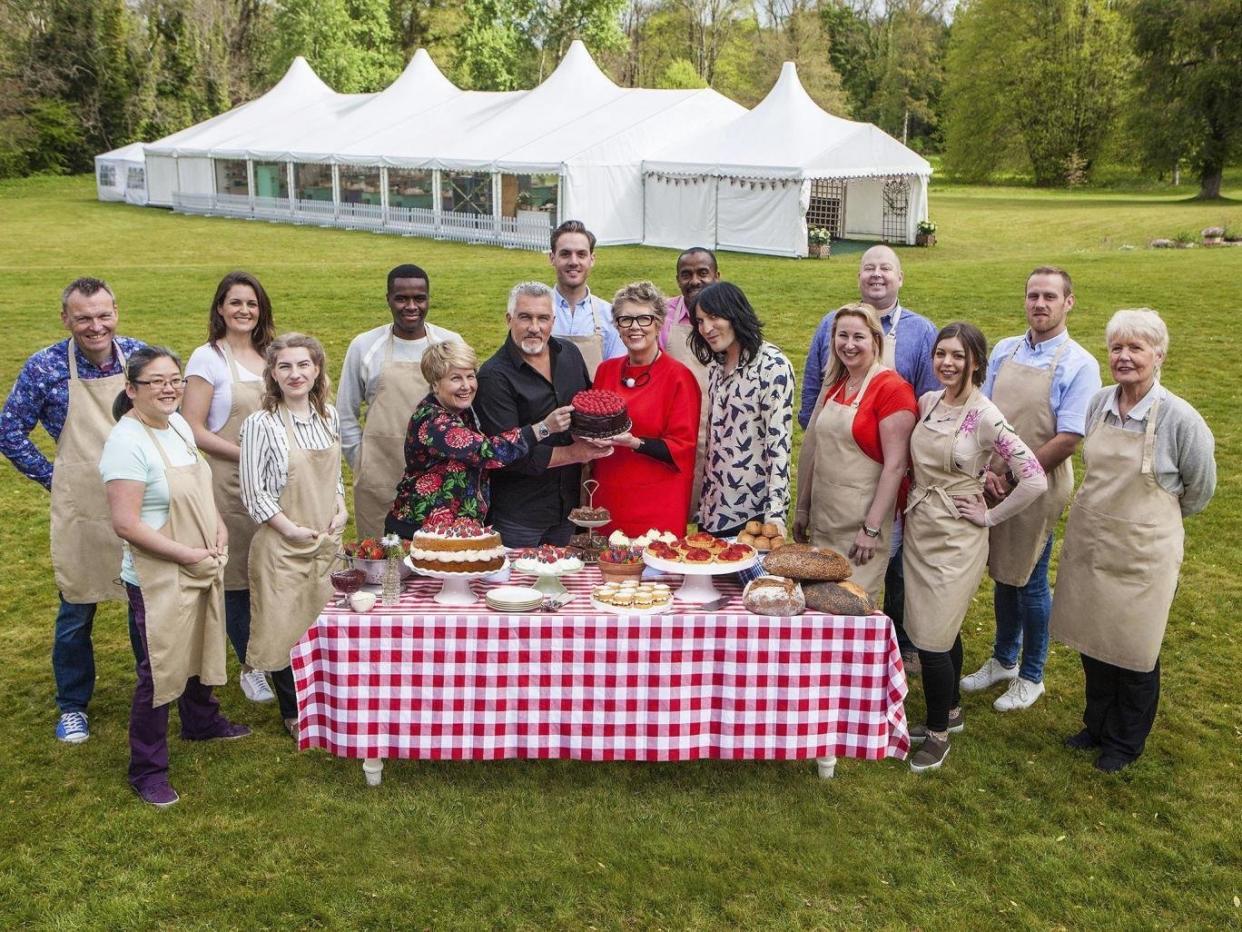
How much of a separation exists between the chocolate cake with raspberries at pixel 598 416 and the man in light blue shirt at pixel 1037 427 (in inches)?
60.5

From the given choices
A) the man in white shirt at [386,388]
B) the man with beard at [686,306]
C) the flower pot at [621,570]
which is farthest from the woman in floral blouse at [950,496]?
the man in white shirt at [386,388]

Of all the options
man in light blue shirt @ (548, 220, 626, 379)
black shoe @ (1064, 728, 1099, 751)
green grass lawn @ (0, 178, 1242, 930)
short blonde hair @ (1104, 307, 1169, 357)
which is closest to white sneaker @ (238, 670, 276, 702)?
green grass lawn @ (0, 178, 1242, 930)

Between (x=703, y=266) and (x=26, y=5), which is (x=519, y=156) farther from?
(x=26, y=5)

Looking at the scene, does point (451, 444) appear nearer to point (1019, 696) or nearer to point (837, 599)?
point (837, 599)

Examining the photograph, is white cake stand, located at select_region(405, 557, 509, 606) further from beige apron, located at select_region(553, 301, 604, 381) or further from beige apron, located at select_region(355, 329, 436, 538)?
beige apron, located at select_region(553, 301, 604, 381)

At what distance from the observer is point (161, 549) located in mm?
3971

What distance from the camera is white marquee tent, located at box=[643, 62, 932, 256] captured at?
22.3 m

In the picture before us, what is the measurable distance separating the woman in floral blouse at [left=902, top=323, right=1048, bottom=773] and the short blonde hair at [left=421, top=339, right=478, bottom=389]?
6.07 feet

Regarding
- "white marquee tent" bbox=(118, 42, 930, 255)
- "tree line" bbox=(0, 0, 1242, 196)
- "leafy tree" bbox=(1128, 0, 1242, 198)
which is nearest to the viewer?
"white marquee tent" bbox=(118, 42, 930, 255)

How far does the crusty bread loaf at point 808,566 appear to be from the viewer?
413 centimetres

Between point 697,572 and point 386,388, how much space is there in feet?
6.27

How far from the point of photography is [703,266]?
5438 mm

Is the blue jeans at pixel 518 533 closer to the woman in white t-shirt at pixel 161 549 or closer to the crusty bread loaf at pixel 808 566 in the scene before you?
the crusty bread loaf at pixel 808 566

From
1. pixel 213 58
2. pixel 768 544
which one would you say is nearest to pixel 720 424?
pixel 768 544
